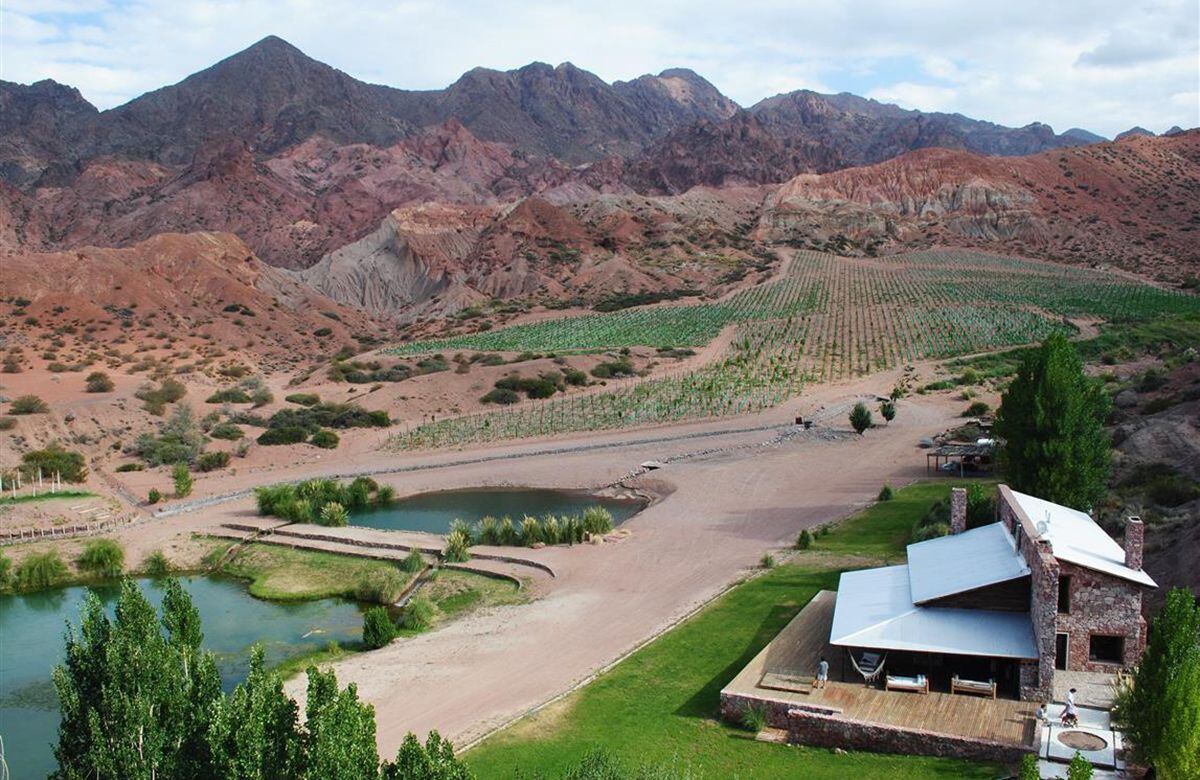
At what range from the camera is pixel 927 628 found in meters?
19.7

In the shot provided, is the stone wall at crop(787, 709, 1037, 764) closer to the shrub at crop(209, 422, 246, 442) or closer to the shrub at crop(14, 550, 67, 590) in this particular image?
the shrub at crop(14, 550, 67, 590)

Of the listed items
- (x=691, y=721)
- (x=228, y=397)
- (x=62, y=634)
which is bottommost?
(x=62, y=634)

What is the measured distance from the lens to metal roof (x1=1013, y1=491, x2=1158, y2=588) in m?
18.7

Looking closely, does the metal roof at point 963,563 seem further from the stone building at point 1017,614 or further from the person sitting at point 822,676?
the person sitting at point 822,676

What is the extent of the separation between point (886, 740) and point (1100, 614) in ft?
15.8

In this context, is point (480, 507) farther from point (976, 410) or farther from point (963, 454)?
point (976, 410)

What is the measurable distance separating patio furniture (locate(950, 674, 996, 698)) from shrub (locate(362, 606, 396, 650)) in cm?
1366

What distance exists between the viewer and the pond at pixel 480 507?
3969 cm

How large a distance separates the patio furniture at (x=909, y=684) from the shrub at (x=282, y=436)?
135 ft

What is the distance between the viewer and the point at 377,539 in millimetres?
34625

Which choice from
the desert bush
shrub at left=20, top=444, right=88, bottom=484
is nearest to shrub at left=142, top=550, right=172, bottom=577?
shrub at left=20, top=444, right=88, bottom=484

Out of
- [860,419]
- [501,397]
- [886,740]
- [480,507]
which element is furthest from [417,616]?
[501,397]

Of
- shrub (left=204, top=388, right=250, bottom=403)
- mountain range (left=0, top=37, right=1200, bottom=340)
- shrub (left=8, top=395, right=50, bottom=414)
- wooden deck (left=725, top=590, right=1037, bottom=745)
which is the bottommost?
wooden deck (left=725, top=590, right=1037, bottom=745)

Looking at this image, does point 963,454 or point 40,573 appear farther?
point 963,454
